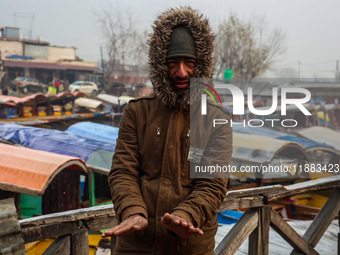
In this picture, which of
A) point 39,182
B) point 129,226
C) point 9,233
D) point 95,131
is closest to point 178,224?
point 129,226

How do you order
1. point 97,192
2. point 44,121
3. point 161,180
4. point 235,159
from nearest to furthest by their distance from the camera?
point 161,180, point 97,192, point 235,159, point 44,121

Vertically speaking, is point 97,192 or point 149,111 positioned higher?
point 149,111

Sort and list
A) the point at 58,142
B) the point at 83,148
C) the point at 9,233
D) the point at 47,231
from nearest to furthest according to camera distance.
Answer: the point at 9,233 < the point at 47,231 < the point at 83,148 < the point at 58,142

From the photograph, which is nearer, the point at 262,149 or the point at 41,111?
the point at 262,149

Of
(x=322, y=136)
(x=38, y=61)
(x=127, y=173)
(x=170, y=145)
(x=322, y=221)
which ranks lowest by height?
(x=322, y=136)

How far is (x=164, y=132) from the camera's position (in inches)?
67.1

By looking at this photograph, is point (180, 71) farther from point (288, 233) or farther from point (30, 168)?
point (30, 168)

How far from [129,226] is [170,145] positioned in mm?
401

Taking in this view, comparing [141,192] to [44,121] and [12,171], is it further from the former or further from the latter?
[44,121]

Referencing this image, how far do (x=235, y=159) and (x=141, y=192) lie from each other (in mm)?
8890

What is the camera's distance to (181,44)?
1697mm

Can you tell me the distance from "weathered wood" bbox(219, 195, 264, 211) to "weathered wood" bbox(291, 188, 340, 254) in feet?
2.90

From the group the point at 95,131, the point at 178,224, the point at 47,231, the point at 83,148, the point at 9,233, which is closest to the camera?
the point at 178,224

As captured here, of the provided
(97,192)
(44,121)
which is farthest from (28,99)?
(97,192)
